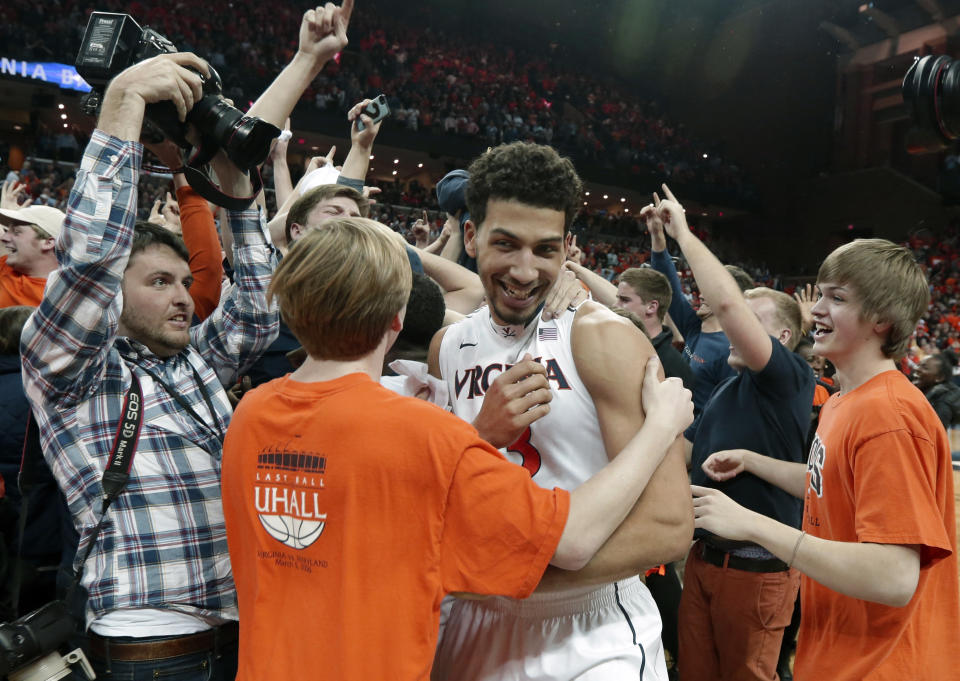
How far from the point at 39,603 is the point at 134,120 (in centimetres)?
147

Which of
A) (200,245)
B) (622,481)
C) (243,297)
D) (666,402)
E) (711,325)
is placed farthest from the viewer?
(711,325)

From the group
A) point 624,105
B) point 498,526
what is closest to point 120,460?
point 498,526

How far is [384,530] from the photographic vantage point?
1.19 metres

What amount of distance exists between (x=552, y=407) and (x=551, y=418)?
3cm

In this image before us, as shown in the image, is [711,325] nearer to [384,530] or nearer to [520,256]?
[520,256]

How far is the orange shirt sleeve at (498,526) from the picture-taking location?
3.85 ft

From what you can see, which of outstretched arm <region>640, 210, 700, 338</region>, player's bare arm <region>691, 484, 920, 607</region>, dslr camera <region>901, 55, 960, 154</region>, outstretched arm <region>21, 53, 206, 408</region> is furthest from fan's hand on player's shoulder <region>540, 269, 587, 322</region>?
dslr camera <region>901, 55, 960, 154</region>

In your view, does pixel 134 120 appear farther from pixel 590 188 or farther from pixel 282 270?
pixel 590 188

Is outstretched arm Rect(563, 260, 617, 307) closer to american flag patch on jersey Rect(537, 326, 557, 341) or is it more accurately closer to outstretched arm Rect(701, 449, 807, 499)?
outstretched arm Rect(701, 449, 807, 499)

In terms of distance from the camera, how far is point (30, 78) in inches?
602

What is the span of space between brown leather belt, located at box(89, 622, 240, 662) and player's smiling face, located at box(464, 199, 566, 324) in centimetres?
107

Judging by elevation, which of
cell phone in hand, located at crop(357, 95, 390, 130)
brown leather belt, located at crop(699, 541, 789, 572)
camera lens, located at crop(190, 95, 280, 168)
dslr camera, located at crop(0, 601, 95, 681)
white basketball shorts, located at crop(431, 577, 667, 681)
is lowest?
dslr camera, located at crop(0, 601, 95, 681)

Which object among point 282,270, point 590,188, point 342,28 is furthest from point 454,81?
point 282,270

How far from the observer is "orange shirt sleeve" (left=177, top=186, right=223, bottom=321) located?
231 centimetres
